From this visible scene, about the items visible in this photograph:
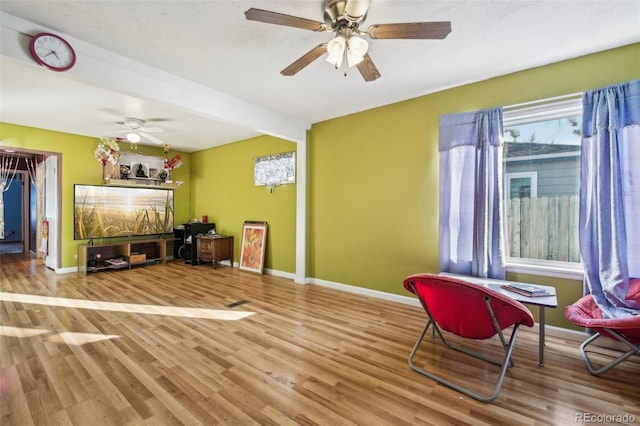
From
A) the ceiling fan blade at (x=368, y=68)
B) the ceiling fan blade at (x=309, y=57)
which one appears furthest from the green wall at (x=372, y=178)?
the ceiling fan blade at (x=309, y=57)

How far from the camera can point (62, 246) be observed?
5133mm

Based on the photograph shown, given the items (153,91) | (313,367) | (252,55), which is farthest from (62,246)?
(313,367)

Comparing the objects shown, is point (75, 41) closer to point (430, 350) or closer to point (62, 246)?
point (430, 350)

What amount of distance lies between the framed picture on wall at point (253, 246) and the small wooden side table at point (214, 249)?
0.40m

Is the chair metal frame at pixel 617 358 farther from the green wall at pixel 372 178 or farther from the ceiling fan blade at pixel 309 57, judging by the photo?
the ceiling fan blade at pixel 309 57

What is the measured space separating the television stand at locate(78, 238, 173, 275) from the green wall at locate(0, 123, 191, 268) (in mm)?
278

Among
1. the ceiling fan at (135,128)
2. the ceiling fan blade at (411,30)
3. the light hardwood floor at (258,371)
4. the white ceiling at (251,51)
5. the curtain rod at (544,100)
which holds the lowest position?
the light hardwood floor at (258,371)

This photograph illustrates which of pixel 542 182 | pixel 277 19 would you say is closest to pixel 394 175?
pixel 542 182

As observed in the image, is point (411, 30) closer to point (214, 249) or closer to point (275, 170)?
point (275, 170)

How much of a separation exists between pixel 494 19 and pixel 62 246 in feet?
23.6

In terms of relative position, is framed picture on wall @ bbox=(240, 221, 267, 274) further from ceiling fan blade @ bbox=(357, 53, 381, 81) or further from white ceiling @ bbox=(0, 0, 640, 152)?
ceiling fan blade @ bbox=(357, 53, 381, 81)

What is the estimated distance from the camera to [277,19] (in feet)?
5.51

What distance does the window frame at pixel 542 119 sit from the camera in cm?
263

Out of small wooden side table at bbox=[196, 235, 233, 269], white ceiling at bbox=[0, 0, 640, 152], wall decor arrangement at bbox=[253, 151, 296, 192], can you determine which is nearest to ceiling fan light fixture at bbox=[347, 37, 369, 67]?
white ceiling at bbox=[0, 0, 640, 152]
